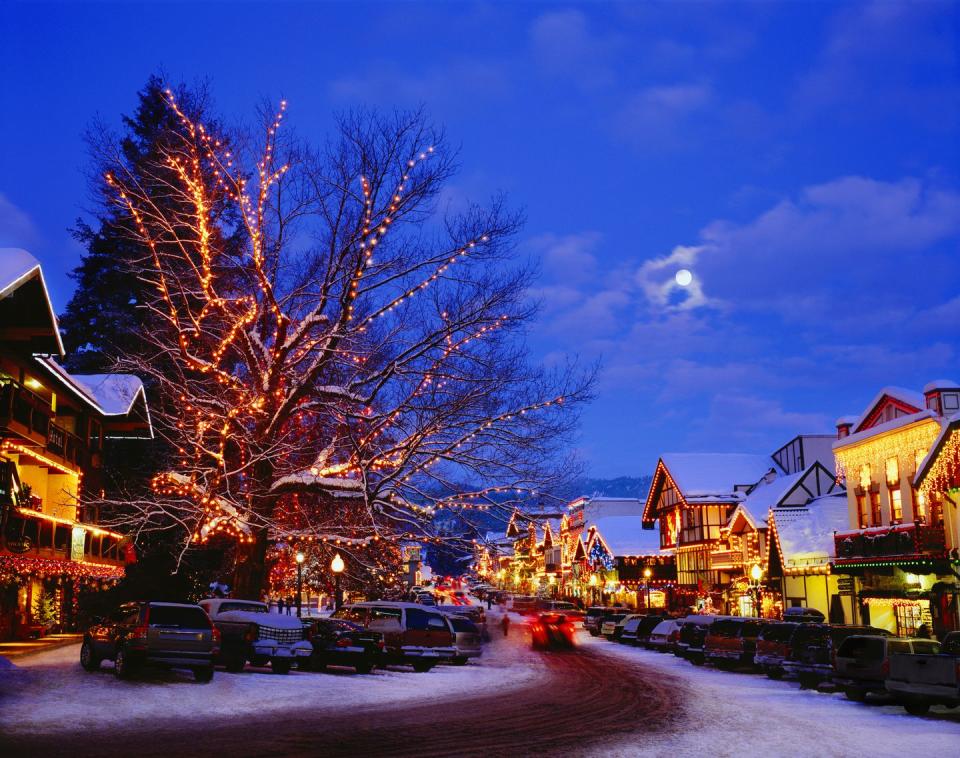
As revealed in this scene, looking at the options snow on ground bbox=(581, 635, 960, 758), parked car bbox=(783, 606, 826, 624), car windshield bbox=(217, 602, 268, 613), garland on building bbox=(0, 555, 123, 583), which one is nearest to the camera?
snow on ground bbox=(581, 635, 960, 758)

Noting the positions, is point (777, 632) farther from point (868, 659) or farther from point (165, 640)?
point (165, 640)

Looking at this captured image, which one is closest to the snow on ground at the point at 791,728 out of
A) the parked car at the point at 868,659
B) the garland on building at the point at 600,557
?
the parked car at the point at 868,659

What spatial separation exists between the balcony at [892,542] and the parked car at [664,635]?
736 centimetres

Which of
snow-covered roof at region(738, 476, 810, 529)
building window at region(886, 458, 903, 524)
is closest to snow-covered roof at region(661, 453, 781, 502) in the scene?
snow-covered roof at region(738, 476, 810, 529)

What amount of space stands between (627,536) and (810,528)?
118 ft

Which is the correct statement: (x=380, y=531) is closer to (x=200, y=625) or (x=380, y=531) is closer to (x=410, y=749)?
(x=200, y=625)

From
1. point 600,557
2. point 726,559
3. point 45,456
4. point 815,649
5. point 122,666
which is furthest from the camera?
point 600,557

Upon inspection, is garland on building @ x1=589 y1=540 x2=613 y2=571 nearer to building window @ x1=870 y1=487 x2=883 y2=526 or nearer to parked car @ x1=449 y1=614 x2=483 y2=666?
building window @ x1=870 y1=487 x2=883 y2=526

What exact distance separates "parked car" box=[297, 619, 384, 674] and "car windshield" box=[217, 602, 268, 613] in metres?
1.37

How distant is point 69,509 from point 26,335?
37.1ft

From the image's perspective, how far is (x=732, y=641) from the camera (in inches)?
1116

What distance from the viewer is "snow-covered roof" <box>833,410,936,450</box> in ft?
108

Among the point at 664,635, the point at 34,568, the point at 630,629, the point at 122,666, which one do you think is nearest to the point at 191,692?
the point at 122,666

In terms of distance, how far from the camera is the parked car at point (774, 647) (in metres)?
24.8
